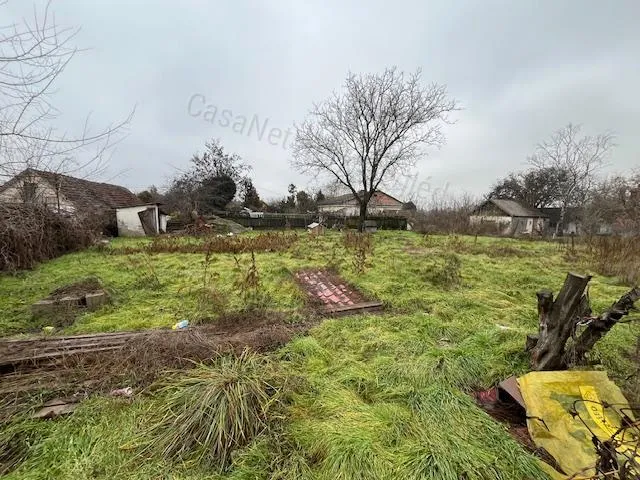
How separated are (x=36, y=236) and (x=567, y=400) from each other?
11.3 metres

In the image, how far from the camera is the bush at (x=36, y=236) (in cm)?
393

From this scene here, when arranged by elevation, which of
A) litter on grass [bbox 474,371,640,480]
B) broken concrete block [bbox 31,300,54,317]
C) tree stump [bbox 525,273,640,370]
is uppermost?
tree stump [bbox 525,273,640,370]

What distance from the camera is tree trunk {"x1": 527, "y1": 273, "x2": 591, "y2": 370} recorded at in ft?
7.95

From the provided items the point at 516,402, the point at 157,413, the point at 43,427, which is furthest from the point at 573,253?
the point at 43,427

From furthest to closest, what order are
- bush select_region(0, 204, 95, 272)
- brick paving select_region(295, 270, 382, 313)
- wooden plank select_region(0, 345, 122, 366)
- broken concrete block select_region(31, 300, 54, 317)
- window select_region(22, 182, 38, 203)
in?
brick paving select_region(295, 270, 382, 313) < broken concrete block select_region(31, 300, 54, 317) < bush select_region(0, 204, 95, 272) < window select_region(22, 182, 38, 203) < wooden plank select_region(0, 345, 122, 366)

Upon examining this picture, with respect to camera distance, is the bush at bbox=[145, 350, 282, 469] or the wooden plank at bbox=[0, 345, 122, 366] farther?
the wooden plank at bbox=[0, 345, 122, 366]

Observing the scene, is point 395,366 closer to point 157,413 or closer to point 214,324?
point 157,413

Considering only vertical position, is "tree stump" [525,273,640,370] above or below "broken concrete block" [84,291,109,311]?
above

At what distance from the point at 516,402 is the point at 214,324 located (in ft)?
12.3

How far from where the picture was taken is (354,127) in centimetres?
2067

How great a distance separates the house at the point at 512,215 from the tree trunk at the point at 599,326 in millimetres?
29559

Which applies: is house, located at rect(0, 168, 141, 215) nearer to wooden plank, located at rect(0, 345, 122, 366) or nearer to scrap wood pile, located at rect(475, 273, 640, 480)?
wooden plank, located at rect(0, 345, 122, 366)

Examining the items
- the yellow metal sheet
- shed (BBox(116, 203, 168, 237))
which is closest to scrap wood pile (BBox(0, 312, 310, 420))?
the yellow metal sheet

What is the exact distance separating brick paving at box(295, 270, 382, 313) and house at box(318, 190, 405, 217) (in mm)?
30506
